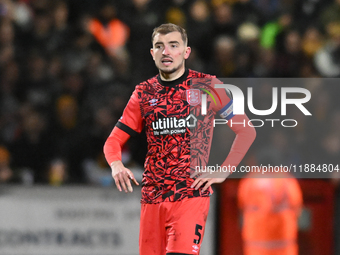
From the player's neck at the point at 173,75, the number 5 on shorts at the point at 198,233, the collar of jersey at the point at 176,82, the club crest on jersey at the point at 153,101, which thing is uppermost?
the player's neck at the point at 173,75

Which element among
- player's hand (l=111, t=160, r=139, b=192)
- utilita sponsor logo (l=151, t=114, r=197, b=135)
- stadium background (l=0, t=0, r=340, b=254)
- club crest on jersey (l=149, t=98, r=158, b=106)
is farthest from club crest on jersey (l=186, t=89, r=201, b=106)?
stadium background (l=0, t=0, r=340, b=254)

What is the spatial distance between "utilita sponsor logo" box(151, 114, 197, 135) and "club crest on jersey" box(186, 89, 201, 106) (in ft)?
0.34

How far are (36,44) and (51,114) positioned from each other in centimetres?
135

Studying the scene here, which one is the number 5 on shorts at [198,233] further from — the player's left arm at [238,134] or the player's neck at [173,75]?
the player's neck at [173,75]

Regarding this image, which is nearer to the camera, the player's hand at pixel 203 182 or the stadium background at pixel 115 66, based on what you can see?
the player's hand at pixel 203 182

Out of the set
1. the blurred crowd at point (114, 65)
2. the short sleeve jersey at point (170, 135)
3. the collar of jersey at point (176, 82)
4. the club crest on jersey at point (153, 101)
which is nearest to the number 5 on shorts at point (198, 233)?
the short sleeve jersey at point (170, 135)

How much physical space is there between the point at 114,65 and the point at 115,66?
3cm

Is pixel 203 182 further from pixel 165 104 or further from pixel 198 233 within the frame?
pixel 165 104

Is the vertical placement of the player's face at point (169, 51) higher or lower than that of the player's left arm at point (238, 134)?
higher

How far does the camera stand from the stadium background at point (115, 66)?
697 cm

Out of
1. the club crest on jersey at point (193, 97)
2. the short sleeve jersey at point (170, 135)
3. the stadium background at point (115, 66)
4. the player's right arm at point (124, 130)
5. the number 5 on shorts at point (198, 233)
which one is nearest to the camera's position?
the number 5 on shorts at point (198, 233)

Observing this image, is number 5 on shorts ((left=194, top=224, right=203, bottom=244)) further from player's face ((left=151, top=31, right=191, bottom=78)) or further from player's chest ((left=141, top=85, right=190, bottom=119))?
player's face ((left=151, top=31, right=191, bottom=78))

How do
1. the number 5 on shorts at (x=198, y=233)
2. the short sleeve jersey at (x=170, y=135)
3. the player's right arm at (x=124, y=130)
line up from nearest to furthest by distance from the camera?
the number 5 on shorts at (x=198, y=233) → the short sleeve jersey at (x=170, y=135) → the player's right arm at (x=124, y=130)

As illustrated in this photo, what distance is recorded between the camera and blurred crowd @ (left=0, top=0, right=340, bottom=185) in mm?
7012
